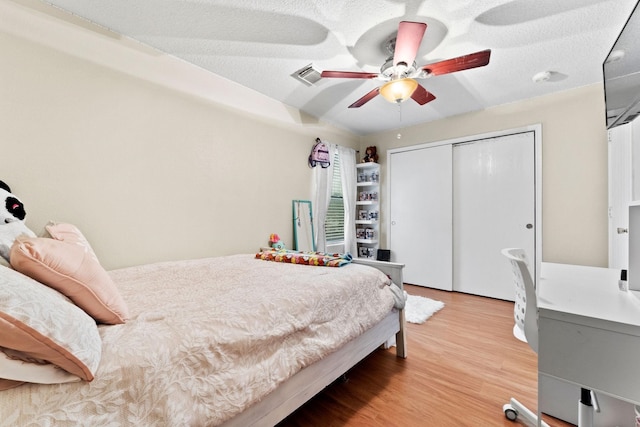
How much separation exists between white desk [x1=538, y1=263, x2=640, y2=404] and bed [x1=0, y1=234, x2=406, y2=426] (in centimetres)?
89

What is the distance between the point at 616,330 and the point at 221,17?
8.48ft

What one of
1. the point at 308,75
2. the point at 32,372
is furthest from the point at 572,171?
the point at 32,372

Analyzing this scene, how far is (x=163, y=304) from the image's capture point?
4.19 feet

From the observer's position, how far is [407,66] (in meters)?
1.95

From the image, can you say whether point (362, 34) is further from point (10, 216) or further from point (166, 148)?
point (10, 216)

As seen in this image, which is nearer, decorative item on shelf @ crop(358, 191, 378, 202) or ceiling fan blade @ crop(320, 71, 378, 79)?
ceiling fan blade @ crop(320, 71, 378, 79)

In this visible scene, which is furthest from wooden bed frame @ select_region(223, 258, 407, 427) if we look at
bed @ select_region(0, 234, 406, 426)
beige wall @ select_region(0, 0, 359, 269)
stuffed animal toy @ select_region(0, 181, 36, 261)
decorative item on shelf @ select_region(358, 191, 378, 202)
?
decorative item on shelf @ select_region(358, 191, 378, 202)

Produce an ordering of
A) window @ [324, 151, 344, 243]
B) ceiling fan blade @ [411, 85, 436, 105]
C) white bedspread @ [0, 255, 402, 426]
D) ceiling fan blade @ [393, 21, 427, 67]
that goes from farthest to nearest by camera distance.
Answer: window @ [324, 151, 344, 243], ceiling fan blade @ [411, 85, 436, 105], ceiling fan blade @ [393, 21, 427, 67], white bedspread @ [0, 255, 402, 426]

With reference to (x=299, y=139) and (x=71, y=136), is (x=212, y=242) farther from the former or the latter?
(x=299, y=139)

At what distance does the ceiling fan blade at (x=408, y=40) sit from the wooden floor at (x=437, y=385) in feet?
7.05

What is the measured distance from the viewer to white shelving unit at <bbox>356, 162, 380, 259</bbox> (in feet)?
14.6

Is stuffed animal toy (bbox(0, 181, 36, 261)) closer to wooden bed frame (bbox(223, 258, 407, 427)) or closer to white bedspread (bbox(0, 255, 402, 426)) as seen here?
white bedspread (bbox(0, 255, 402, 426))

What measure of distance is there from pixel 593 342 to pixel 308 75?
264cm

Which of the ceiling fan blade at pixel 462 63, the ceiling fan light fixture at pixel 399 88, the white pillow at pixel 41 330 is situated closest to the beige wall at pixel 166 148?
the white pillow at pixel 41 330
